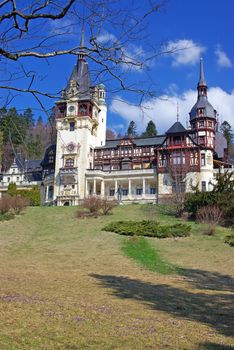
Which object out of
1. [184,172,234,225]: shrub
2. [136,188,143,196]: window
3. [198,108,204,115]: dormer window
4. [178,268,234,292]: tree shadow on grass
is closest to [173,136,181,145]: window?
[198,108,204,115]: dormer window

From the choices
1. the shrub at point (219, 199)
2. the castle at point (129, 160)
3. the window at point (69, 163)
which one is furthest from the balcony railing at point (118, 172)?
the shrub at point (219, 199)

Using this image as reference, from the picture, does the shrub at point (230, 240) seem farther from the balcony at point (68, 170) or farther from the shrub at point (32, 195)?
the balcony at point (68, 170)

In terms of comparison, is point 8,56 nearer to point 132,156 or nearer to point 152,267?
point 152,267

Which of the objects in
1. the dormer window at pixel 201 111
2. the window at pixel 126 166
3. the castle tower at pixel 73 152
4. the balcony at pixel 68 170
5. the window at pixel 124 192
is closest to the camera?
the castle tower at pixel 73 152

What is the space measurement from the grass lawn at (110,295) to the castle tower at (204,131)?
1300 inches

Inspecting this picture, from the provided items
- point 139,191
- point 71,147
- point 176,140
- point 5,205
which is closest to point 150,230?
point 5,205

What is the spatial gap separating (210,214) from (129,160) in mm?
35562

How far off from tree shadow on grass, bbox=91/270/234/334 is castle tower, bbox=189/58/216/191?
45.0 meters

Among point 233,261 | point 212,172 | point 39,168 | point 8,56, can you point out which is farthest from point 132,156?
point 8,56

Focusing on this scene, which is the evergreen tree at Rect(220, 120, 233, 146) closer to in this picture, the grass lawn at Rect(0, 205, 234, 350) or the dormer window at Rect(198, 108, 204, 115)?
the dormer window at Rect(198, 108, 204, 115)

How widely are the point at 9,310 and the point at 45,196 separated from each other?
2333 inches

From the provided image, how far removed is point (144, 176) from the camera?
63.2m

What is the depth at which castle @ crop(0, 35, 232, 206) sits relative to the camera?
61.0 meters

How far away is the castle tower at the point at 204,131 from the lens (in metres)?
60.2
